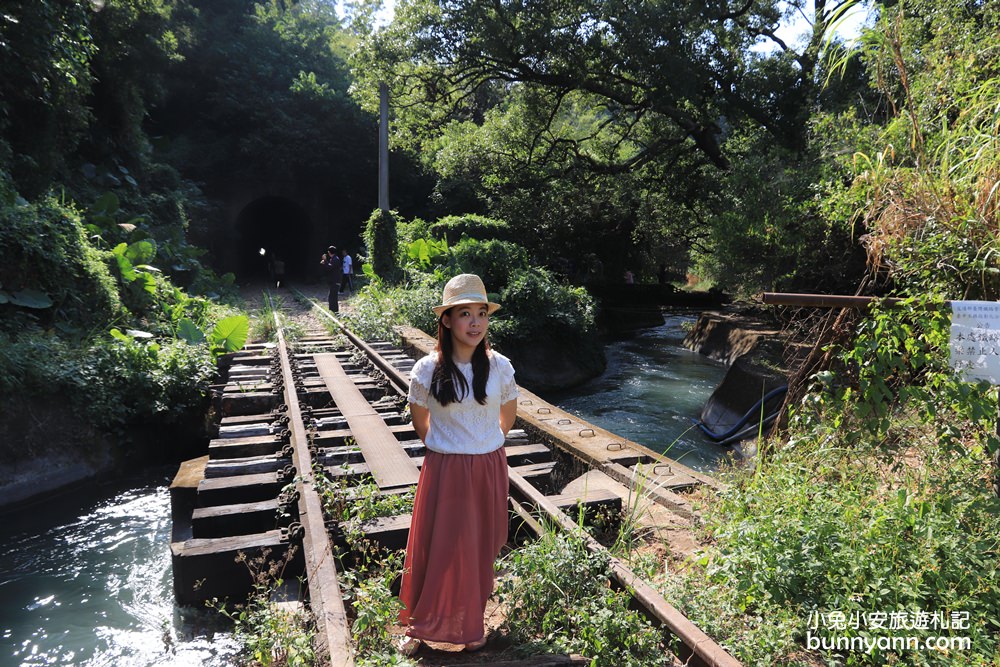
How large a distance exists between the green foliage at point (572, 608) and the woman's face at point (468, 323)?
47.2 inches

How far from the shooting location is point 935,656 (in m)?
2.54

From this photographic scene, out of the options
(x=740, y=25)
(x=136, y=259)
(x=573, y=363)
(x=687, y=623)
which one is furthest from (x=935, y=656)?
(x=740, y=25)

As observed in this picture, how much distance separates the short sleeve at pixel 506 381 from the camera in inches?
113

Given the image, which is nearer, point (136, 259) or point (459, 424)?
point (459, 424)

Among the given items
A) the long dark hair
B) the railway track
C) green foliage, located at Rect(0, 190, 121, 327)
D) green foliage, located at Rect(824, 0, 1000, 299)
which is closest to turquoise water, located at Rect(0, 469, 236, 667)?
the railway track

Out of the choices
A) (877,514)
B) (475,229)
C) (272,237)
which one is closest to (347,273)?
(475,229)

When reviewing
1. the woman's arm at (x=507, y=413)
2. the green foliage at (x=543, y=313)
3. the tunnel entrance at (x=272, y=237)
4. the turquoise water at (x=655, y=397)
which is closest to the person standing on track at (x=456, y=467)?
the woman's arm at (x=507, y=413)

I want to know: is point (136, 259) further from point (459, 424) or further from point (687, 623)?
point (687, 623)

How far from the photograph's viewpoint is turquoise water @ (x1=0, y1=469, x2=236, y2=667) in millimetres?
3869

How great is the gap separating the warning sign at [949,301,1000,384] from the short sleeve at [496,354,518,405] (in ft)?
6.86

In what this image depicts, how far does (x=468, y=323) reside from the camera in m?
2.71

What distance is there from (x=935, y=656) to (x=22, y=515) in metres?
7.64
